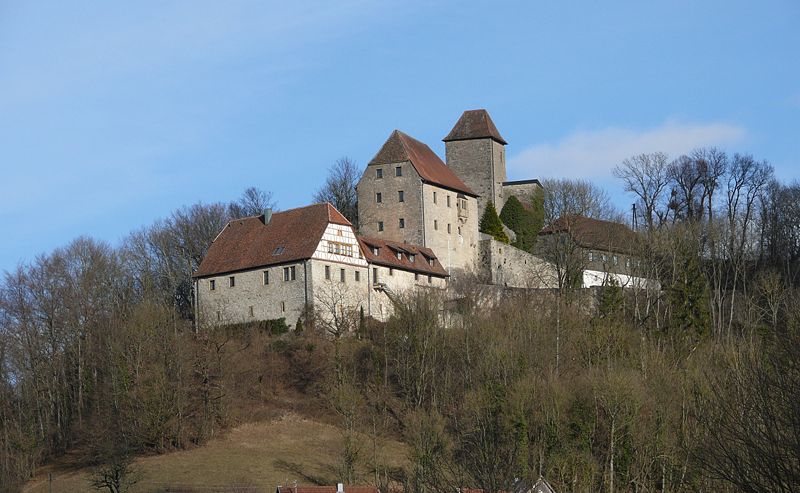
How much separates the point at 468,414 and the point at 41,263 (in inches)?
1160

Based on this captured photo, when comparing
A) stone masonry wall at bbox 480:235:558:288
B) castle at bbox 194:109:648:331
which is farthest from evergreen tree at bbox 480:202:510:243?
stone masonry wall at bbox 480:235:558:288

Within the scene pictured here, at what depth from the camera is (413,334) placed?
6247cm

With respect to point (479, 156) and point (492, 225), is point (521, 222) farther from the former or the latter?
point (479, 156)

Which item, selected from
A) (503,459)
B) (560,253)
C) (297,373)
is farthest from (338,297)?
(503,459)

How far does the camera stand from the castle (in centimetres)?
6950

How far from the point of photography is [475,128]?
8750cm

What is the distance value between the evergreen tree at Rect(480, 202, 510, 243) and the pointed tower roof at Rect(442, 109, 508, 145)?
221 inches

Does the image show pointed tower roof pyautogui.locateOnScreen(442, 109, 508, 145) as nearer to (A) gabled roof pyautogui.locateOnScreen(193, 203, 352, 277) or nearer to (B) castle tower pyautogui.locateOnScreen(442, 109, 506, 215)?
(B) castle tower pyautogui.locateOnScreen(442, 109, 506, 215)

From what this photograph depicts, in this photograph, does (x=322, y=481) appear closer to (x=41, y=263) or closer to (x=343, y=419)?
(x=343, y=419)

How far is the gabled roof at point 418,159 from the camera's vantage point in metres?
78.1

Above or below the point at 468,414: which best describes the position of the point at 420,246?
above

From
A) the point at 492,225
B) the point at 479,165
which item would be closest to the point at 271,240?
the point at 492,225

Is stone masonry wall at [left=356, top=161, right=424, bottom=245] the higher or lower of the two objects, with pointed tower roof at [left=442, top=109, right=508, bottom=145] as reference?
lower

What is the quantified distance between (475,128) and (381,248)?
17.3m
